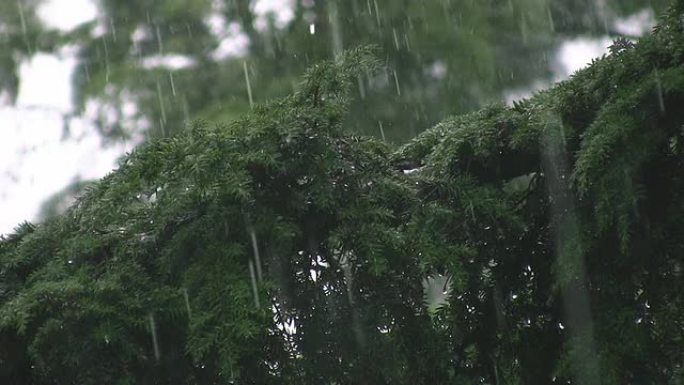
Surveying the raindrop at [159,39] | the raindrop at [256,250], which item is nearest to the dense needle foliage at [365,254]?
the raindrop at [256,250]

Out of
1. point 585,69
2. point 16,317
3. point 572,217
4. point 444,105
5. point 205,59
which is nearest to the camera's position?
point 16,317

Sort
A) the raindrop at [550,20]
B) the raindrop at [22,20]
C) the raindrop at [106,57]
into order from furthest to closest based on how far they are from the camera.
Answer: the raindrop at [22,20] → the raindrop at [550,20] → the raindrop at [106,57]

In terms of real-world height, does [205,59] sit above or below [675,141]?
above

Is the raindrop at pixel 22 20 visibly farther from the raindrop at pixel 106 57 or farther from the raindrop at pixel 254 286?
the raindrop at pixel 254 286

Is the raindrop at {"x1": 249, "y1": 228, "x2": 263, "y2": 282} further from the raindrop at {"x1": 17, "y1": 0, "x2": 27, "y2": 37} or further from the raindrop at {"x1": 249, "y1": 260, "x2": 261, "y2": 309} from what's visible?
the raindrop at {"x1": 17, "y1": 0, "x2": 27, "y2": 37}

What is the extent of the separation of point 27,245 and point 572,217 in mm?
1636

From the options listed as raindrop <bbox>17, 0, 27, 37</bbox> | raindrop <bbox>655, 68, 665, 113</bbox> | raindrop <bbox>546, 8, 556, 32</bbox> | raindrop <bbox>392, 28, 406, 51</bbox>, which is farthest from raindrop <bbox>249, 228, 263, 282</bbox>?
raindrop <bbox>17, 0, 27, 37</bbox>

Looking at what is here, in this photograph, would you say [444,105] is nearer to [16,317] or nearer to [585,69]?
[585,69]

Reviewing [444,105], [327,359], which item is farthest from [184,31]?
[327,359]

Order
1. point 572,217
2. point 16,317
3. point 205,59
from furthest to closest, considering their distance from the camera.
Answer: point 205,59 < point 572,217 < point 16,317

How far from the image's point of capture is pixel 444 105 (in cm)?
639

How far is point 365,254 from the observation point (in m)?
2.38

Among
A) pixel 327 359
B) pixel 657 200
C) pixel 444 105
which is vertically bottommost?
pixel 327 359

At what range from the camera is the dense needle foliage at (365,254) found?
2293 millimetres
